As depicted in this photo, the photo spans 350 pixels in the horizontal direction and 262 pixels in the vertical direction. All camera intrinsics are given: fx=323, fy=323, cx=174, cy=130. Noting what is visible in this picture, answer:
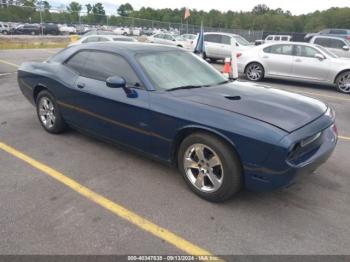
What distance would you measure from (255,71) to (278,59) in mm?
879

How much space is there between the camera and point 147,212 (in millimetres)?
3186

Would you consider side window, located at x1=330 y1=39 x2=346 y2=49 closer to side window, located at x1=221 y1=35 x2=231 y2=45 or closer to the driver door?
side window, located at x1=221 y1=35 x2=231 y2=45

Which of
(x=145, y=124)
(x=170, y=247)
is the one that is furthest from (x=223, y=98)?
(x=170, y=247)

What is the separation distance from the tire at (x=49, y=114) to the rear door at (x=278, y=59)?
7.84m

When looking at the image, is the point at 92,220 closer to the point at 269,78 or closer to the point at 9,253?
the point at 9,253

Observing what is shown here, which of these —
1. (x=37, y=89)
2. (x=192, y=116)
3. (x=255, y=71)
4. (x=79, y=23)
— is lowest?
(x=255, y=71)

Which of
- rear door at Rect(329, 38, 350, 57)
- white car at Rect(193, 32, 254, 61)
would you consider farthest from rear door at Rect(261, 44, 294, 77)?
white car at Rect(193, 32, 254, 61)

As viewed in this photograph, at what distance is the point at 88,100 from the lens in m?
4.29

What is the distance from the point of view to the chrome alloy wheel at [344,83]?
9539 mm

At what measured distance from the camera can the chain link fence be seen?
3666cm

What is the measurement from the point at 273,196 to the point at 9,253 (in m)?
2.60

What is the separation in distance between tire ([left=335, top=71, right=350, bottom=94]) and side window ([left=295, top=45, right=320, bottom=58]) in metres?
1.04

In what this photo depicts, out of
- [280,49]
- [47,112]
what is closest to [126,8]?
[280,49]

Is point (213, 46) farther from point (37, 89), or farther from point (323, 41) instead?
point (37, 89)
